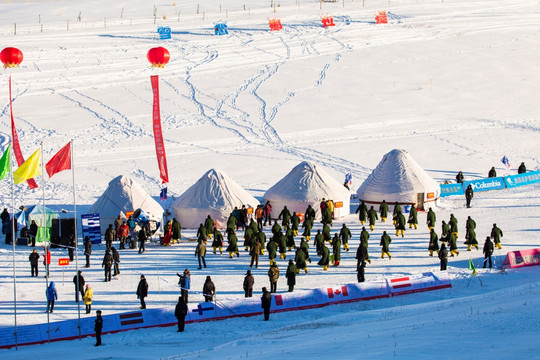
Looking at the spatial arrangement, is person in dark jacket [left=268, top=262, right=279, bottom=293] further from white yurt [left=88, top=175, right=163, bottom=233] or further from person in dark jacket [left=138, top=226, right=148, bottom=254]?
white yurt [left=88, top=175, right=163, bottom=233]

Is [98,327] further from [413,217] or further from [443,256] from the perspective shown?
[413,217]

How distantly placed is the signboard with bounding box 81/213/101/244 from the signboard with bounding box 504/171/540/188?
52.1 feet

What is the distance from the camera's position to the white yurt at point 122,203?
88.2 ft

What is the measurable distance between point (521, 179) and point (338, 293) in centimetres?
1680

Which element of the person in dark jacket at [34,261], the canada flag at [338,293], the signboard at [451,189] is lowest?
the canada flag at [338,293]

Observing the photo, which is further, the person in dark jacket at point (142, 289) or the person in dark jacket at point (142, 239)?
the person in dark jacket at point (142, 239)

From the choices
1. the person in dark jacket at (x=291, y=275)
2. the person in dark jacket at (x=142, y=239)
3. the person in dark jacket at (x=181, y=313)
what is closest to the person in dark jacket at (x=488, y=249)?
the person in dark jacket at (x=291, y=275)

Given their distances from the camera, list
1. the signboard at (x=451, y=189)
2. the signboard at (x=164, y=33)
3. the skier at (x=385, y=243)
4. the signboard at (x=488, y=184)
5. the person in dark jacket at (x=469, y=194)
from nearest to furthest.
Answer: the skier at (x=385, y=243) < the person in dark jacket at (x=469, y=194) < the signboard at (x=451, y=189) < the signboard at (x=488, y=184) < the signboard at (x=164, y=33)

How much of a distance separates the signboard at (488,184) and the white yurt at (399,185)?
3131 mm

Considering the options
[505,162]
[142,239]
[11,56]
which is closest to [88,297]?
[142,239]

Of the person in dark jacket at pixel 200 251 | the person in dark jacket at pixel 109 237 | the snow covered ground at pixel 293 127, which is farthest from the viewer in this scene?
the person in dark jacket at pixel 109 237

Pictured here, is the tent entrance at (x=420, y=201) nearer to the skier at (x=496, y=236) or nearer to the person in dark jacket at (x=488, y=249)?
the skier at (x=496, y=236)

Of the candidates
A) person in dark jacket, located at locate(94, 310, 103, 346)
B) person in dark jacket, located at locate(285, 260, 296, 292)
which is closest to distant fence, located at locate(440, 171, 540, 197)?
person in dark jacket, located at locate(285, 260, 296, 292)

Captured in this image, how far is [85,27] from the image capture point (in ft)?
214
